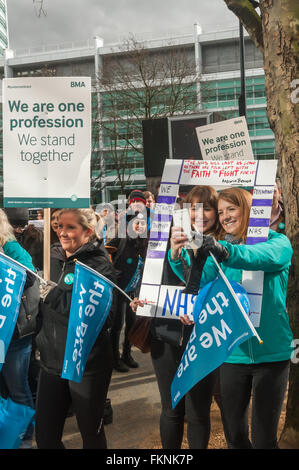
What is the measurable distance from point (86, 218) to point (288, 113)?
5.06ft

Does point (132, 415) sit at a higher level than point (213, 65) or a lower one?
lower

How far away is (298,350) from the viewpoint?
128 inches

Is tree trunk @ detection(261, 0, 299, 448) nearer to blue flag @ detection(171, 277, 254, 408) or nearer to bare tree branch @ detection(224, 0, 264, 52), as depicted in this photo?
bare tree branch @ detection(224, 0, 264, 52)

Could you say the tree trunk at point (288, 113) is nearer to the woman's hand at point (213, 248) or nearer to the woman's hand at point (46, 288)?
the woman's hand at point (213, 248)

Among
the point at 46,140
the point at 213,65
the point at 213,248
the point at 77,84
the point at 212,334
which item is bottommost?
the point at 212,334

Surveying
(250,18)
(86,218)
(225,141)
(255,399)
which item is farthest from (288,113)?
(255,399)

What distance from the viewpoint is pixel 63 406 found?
Result: 2.73m

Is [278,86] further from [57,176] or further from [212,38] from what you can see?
[212,38]

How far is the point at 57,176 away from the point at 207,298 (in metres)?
1.31

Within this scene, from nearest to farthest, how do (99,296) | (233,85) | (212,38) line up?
(99,296), (233,85), (212,38)

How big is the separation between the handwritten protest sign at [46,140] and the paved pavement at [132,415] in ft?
6.00

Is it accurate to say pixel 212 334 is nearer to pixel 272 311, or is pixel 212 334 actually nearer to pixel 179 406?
pixel 272 311

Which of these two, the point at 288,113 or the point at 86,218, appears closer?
the point at 86,218
